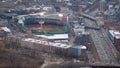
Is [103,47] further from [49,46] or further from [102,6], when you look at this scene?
[102,6]

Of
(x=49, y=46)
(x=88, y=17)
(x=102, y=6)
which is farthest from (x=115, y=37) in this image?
(x=102, y=6)

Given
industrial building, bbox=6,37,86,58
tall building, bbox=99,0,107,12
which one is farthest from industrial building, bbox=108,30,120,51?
tall building, bbox=99,0,107,12

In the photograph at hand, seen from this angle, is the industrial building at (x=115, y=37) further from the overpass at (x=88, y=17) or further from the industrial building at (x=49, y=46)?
the overpass at (x=88, y=17)

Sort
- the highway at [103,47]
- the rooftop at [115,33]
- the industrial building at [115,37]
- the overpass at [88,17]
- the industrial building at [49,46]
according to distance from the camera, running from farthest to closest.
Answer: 1. the overpass at [88,17]
2. the rooftop at [115,33]
3. the industrial building at [115,37]
4. the industrial building at [49,46]
5. the highway at [103,47]

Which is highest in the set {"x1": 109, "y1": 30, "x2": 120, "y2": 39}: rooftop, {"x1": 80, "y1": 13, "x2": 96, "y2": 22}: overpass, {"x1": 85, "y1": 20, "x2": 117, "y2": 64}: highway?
{"x1": 109, "y1": 30, "x2": 120, "y2": 39}: rooftop

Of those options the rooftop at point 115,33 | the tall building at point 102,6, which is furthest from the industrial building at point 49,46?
the tall building at point 102,6

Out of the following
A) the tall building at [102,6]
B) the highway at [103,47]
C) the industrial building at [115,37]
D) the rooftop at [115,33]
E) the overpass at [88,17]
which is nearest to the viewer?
the highway at [103,47]

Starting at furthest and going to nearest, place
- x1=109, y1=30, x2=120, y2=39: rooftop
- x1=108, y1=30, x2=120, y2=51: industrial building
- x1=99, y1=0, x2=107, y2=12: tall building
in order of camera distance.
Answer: x1=99, y1=0, x2=107, y2=12: tall building
x1=109, y1=30, x2=120, y2=39: rooftop
x1=108, y1=30, x2=120, y2=51: industrial building

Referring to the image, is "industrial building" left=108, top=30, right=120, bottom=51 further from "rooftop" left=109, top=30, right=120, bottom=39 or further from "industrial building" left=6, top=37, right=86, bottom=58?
"industrial building" left=6, top=37, right=86, bottom=58
